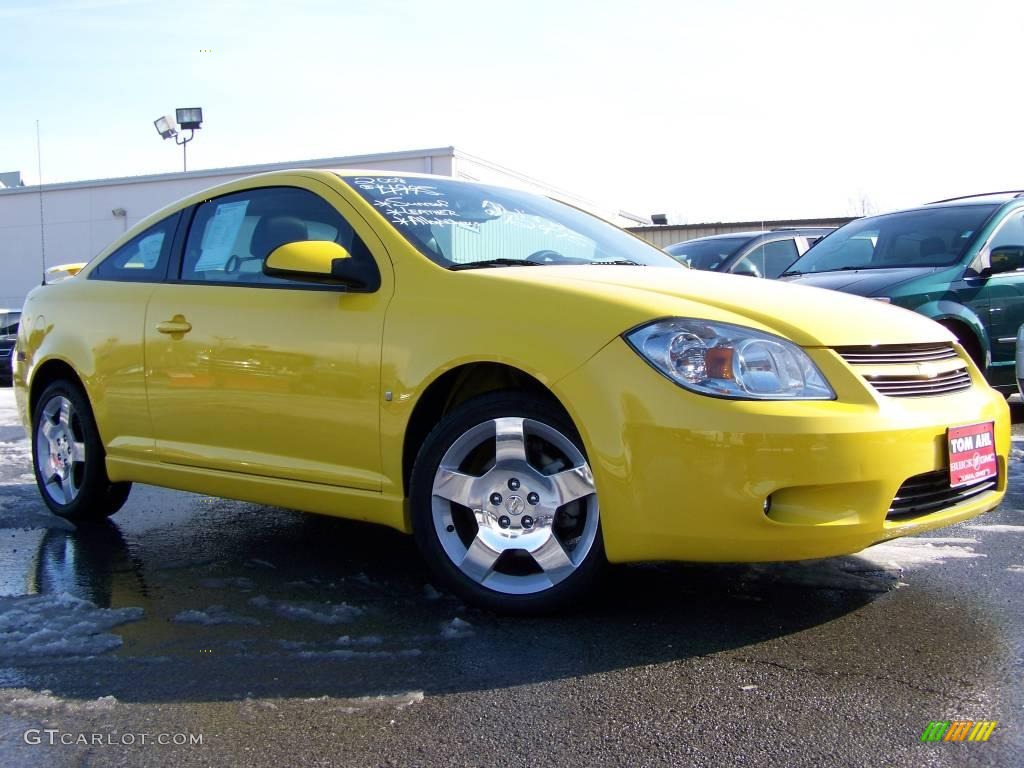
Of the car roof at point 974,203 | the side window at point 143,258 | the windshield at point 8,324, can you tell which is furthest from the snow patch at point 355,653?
the windshield at point 8,324

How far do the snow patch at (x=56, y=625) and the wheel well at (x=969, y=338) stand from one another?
18.0 ft

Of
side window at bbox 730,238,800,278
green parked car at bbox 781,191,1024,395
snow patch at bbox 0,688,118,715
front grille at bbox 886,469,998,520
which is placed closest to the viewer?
snow patch at bbox 0,688,118,715

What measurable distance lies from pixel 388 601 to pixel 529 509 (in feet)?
2.13

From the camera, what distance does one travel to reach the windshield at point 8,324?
57.5 ft

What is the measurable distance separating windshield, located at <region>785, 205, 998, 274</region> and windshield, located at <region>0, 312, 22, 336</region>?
13.7 metres

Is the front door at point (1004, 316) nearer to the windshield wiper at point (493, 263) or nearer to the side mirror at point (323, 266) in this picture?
the windshield wiper at point (493, 263)

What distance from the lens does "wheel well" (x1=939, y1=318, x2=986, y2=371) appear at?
713cm

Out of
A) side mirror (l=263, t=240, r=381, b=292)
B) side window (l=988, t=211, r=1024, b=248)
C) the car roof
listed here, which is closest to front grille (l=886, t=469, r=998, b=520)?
side mirror (l=263, t=240, r=381, b=292)

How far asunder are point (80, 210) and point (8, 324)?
12440mm

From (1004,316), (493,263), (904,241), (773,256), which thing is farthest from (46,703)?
(773,256)

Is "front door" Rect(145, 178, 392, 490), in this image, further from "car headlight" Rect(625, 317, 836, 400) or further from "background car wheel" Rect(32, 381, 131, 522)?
"car headlight" Rect(625, 317, 836, 400)

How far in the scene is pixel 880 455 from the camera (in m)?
3.13

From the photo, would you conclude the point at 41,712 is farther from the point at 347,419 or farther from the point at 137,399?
the point at 137,399

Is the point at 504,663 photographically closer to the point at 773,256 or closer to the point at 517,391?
the point at 517,391
